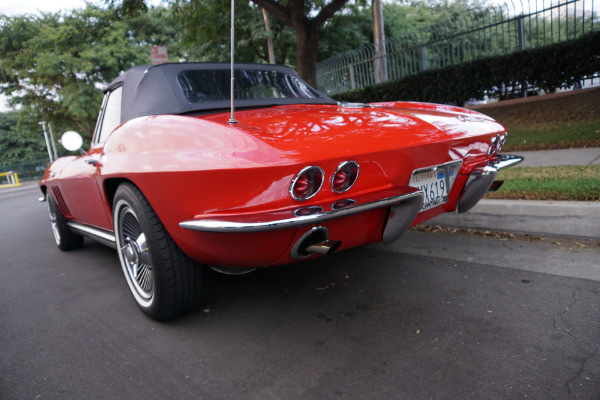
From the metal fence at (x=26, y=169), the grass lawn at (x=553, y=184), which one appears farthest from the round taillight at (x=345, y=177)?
the metal fence at (x=26, y=169)

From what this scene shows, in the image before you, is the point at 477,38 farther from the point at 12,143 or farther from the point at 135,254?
the point at 12,143

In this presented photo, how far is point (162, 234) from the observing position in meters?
2.29

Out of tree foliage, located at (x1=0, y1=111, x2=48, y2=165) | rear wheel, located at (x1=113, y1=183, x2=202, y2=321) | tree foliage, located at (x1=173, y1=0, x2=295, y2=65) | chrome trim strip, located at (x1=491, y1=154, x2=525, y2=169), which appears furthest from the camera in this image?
tree foliage, located at (x1=0, y1=111, x2=48, y2=165)

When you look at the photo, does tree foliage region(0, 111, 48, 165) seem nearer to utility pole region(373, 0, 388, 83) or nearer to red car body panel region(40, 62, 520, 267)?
utility pole region(373, 0, 388, 83)

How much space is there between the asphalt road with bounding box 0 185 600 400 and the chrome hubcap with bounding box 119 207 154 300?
19 centimetres

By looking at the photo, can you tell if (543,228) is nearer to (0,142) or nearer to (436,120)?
(436,120)

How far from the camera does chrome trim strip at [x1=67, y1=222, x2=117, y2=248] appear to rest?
3121 millimetres

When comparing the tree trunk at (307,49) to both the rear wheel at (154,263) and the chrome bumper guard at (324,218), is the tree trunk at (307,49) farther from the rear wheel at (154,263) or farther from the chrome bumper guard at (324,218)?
the chrome bumper guard at (324,218)

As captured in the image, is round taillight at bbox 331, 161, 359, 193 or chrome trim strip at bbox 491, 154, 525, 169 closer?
round taillight at bbox 331, 161, 359, 193

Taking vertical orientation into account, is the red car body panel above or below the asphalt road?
above

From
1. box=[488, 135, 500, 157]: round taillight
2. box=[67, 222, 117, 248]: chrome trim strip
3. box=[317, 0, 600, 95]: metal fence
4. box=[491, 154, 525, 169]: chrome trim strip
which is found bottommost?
box=[67, 222, 117, 248]: chrome trim strip

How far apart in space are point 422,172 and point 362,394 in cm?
120

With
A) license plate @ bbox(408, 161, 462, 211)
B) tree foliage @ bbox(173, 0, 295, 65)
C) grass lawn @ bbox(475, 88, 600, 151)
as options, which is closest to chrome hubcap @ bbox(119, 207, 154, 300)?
license plate @ bbox(408, 161, 462, 211)

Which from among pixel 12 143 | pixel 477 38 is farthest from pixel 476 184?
pixel 12 143
